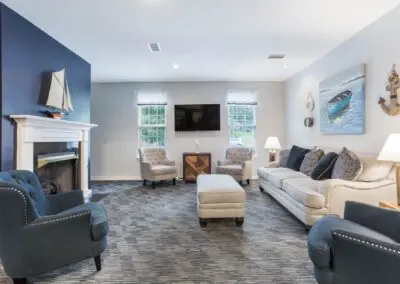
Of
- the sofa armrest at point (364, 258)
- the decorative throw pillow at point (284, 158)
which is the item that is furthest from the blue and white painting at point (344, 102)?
the sofa armrest at point (364, 258)

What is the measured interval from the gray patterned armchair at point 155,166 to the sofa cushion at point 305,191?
2.82m

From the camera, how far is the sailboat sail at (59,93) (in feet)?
12.1

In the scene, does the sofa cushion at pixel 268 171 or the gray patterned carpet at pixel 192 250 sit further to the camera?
the sofa cushion at pixel 268 171

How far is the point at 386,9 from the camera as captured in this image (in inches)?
121

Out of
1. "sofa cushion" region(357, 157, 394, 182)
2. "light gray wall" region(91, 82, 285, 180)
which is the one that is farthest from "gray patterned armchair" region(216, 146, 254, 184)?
"sofa cushion" region(357, 157, 394, 182)

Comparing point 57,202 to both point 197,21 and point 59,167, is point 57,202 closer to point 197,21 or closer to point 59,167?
point 59,167

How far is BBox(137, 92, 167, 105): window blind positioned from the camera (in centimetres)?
686

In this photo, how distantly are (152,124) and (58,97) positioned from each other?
319cm

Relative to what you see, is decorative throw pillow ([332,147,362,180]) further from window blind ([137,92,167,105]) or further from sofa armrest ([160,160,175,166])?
window blind ([137,92,167,105])

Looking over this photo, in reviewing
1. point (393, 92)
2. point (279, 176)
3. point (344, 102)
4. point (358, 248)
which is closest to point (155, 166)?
point (279, 176)

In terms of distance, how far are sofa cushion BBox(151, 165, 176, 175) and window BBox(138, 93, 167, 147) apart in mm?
1020

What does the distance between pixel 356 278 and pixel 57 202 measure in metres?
2.59

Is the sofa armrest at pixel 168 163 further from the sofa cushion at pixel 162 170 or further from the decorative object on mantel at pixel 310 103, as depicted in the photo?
the decorative object on mantel at pixel 310 103

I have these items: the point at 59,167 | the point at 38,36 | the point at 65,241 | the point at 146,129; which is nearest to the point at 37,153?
the point at 59,167
